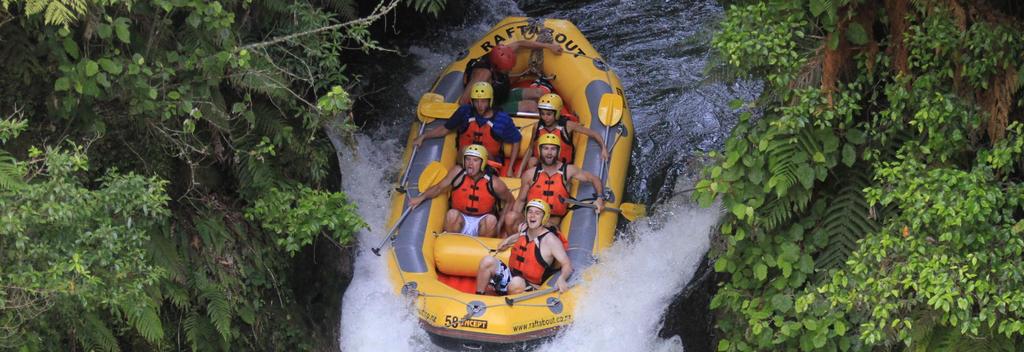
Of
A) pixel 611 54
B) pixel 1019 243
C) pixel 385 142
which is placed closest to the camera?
pixel 1019 243

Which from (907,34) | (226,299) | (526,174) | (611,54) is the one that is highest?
(611,54)

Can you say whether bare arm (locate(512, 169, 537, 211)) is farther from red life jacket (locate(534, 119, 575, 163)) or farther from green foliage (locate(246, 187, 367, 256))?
green foliage (locate(246, 187, 367, 256))

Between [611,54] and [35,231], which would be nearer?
[35,231]

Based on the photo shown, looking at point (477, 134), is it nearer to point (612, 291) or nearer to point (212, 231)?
point (612, 291)

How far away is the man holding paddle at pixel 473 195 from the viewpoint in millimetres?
8562

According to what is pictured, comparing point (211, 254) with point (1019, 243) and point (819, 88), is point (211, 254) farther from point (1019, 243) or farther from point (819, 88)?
point (1019, 243)

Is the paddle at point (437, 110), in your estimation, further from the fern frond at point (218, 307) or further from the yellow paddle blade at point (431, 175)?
the fern frond at point (218, 307)

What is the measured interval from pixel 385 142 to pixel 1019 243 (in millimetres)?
5694

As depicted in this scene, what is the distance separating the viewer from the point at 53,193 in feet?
18.7

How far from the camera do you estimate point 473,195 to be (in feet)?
28.2

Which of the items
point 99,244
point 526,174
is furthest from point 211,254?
point 526,174

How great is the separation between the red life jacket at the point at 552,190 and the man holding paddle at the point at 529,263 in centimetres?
56

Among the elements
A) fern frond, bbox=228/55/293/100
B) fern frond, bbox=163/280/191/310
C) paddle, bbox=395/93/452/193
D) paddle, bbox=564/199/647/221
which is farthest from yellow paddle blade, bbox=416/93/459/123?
fern frond, bbox=163/280/191/310

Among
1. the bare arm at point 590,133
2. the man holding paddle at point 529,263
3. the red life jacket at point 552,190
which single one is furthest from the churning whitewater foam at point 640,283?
the bare arm at point 590,133
